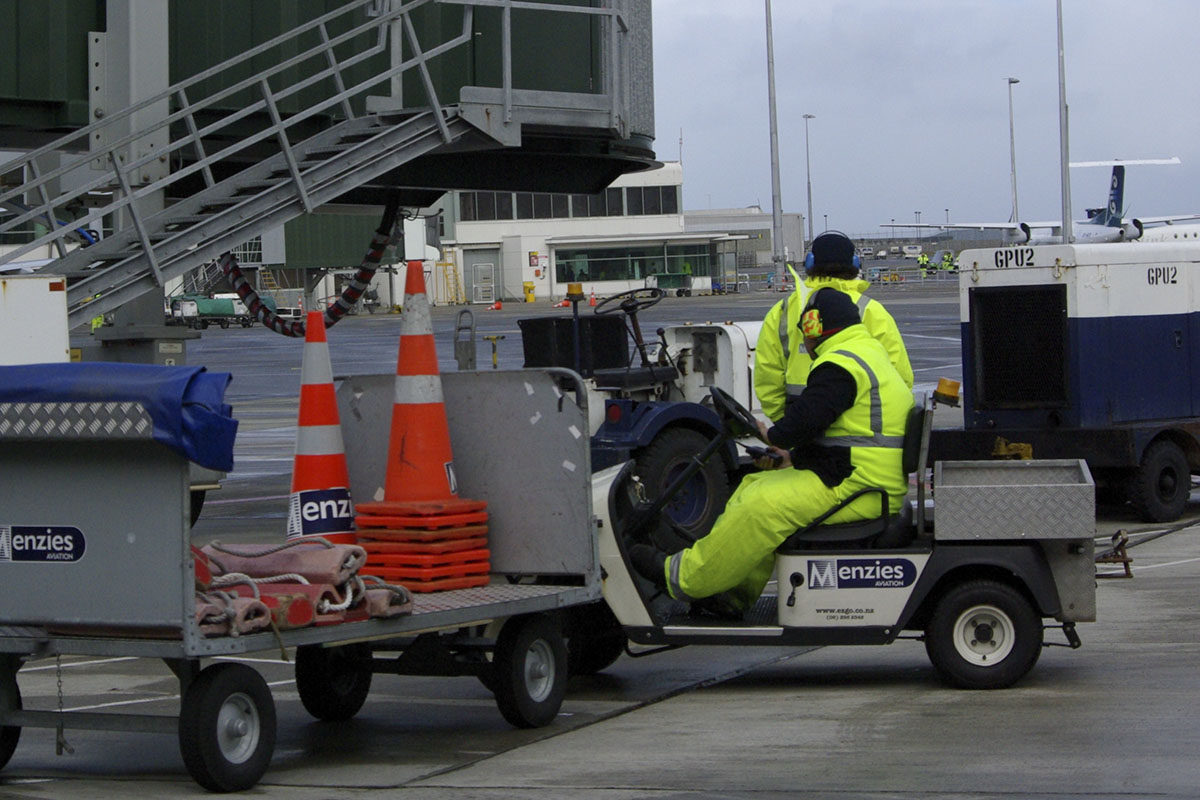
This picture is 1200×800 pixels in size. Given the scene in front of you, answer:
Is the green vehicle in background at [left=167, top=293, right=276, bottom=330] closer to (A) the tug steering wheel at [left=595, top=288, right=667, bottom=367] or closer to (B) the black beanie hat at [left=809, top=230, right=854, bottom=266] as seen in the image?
(A) the tug steering wheel at [left=595, top=288, right=667, bottom=367]

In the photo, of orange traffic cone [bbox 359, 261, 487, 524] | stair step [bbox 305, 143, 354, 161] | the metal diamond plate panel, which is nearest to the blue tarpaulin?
the metal diamond plate panel

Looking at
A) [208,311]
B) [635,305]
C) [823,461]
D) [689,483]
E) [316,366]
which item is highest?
[208,311]

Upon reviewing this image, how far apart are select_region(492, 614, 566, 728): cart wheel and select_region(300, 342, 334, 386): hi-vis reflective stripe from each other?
4.84 ft

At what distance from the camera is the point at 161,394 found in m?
6.08

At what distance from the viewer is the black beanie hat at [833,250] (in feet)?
27.1

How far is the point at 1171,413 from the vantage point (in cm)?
1557

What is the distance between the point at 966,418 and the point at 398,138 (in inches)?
230

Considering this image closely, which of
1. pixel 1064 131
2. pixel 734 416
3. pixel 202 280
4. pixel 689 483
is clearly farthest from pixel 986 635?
pixel 202 280

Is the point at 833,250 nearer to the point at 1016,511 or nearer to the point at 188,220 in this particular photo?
the point at 1016,511

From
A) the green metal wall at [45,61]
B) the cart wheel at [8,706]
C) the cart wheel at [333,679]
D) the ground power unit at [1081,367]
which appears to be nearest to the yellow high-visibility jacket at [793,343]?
the cart wheel at [333,679]

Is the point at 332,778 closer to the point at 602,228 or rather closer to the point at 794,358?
the point at 794,358

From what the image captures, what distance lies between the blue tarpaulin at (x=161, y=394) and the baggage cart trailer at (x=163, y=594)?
0.18ft

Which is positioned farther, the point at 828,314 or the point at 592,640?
the point at 592,640

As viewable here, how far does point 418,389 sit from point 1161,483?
941 cm
